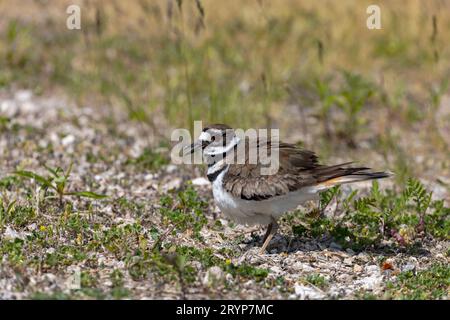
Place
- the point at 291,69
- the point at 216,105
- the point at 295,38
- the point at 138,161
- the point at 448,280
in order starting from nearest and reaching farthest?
the point at 448,280, the point at 138,161, the point at 216,105, the point at 291,69, the point at 295,38

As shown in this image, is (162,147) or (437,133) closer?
(162,147)

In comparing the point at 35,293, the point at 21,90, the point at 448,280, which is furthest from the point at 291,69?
the point at 35,293

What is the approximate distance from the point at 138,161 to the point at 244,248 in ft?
7.16

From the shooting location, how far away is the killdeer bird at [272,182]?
6090 millimetres

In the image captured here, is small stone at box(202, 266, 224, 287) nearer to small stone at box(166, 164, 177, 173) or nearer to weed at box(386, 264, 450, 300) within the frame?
weed at box(386, 264, 450, 300)

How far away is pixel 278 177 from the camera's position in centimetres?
615

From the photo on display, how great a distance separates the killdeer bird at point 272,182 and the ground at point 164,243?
0.37 m

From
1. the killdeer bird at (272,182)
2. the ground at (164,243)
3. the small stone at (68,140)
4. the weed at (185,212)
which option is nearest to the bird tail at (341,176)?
the killdeer bird at (272,182)

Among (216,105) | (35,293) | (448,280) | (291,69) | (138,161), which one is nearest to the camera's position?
(35,293)

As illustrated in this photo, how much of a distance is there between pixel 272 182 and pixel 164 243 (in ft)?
3.38

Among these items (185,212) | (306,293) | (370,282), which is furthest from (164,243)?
(370,282)

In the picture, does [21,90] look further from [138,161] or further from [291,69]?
[291,69]

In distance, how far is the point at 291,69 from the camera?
35.2 ft

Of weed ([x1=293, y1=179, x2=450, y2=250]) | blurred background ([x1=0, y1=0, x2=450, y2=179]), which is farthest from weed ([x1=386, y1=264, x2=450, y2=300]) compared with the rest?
blurred background ([x1=0, y1=0, x2=450, y2=179])
